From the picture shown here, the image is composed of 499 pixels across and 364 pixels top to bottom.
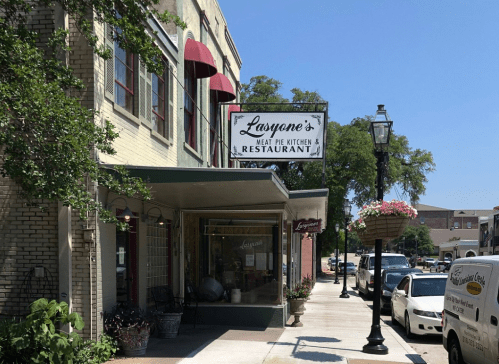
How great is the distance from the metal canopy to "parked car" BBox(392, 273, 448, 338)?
3.39m

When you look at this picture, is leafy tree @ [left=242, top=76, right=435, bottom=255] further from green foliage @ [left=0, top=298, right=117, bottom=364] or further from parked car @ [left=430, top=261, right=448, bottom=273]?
green foliage @ [left=0, top=298, right=117, bottom=364]

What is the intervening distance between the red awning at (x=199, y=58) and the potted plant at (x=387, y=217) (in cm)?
687

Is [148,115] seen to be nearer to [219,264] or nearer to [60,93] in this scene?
[219,264]

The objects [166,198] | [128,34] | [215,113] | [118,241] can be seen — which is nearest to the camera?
[128,34]

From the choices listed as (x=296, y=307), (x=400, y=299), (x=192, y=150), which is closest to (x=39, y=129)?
(x=296, y=307)

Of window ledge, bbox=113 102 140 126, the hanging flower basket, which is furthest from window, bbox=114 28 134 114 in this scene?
the hanging flower basket

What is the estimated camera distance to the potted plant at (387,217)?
1117 centimetres

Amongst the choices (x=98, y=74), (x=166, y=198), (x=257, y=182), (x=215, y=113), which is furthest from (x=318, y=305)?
(x=98, y=74)

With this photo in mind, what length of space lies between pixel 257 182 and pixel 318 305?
1349cm

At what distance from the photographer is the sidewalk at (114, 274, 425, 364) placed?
33.3ft

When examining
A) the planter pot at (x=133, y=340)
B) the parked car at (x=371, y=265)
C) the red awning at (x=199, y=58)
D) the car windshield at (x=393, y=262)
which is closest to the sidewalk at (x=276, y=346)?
the planter pot at (x=133, y=340)

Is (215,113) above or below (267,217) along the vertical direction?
above

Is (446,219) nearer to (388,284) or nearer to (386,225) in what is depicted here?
(388,284)

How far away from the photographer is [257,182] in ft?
32.4
